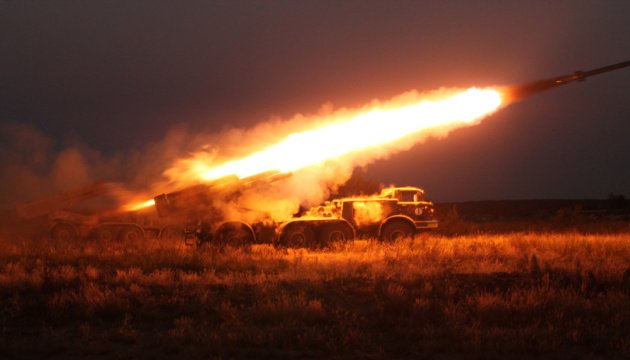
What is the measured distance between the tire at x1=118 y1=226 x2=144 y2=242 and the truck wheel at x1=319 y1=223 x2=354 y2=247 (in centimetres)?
792

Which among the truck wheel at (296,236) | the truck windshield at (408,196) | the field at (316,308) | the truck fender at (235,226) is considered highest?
the truck windshield at (408,196)

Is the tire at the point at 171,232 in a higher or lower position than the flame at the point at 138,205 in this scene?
lower

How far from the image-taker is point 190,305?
1127 centimetres

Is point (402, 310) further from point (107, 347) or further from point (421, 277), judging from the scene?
point (107, 347)

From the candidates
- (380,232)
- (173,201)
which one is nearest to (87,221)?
(173,201)

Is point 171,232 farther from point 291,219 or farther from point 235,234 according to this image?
point 291,219

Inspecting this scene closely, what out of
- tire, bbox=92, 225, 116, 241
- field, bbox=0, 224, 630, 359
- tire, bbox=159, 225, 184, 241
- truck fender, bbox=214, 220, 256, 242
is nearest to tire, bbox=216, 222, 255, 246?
truck fender, bbox=214, 220, 256, 242

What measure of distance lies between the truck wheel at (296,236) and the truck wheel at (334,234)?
0.39 metres

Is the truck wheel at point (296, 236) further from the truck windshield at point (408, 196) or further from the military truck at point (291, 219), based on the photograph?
the truck windshield at point (408, 196)

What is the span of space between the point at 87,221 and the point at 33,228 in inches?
92.8

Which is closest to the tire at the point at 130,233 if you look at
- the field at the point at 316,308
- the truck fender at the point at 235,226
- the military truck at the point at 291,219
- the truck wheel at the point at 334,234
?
the military truck at the point at 291,219

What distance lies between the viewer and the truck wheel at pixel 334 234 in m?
21.5

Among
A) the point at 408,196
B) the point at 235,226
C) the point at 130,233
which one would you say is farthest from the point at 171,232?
the point at 408,196

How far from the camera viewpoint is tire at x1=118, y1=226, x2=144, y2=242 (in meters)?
24.9
